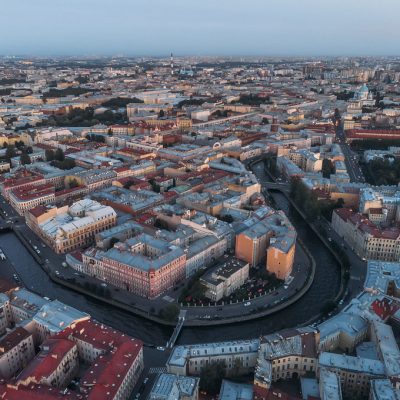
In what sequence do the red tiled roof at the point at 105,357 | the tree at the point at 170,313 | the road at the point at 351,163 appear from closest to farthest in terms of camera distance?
the red tiled roof at the point at 105,357
the tree at the point at 170,313
the road at the point at 351,163

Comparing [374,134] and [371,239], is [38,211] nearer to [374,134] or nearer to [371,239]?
[371,239]

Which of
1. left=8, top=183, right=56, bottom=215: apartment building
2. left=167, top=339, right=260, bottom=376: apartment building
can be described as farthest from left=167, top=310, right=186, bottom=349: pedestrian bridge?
left=8, top=183, right=56, bottom=215: apartment building

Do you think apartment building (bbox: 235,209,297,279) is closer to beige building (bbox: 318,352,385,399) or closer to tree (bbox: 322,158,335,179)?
beige building (bbox: 318,352,385,399)

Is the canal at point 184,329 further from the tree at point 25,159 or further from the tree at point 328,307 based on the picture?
the tree at point 25,159

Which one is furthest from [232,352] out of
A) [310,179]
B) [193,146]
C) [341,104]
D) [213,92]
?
[213,92]

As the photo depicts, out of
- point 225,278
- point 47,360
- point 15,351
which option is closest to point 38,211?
point 15,351

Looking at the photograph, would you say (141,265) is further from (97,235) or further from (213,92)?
(213,92)

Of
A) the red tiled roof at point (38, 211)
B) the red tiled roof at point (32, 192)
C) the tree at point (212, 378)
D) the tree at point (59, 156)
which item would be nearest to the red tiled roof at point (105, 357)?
the tree at point (212, 378)
